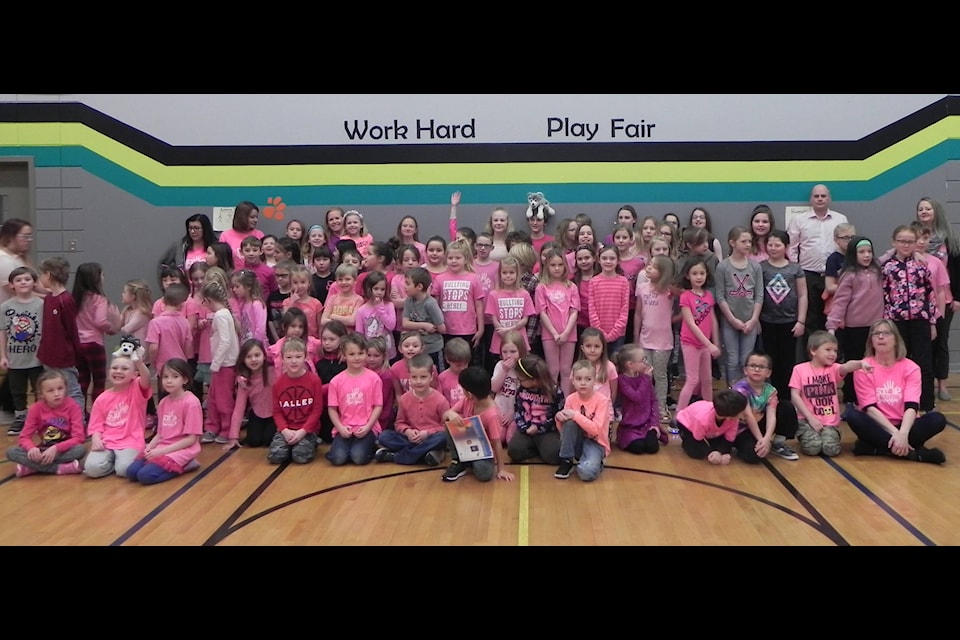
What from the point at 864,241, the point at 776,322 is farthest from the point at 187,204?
the point at 864,241

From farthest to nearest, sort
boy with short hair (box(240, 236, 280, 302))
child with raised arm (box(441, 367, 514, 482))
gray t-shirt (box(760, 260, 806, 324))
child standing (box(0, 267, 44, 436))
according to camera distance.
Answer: boy with short hair (box(240, 236, 280, 302)), gray t-shirt (box(760, 260, 806, 324)), child standing (box(0, 267, 44, 436)), child with raised arm (box(441, 367, 514, 482))

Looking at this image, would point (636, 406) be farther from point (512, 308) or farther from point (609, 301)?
point (512, 308)

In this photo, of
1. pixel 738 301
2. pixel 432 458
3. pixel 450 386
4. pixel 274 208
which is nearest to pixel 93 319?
pixel 274 208

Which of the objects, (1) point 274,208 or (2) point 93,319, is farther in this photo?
(1) point 274,208

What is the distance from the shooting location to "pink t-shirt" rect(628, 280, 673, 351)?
6.59m

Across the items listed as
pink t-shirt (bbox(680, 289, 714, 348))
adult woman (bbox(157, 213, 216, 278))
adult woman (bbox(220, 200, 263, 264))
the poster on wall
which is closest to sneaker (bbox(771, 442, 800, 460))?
pink t-shirt (bbox(680, 289, 714, 348))

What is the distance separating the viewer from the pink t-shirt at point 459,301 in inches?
263

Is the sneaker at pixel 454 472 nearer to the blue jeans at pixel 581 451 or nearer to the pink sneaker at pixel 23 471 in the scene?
the blue jeans at pixel 581 451

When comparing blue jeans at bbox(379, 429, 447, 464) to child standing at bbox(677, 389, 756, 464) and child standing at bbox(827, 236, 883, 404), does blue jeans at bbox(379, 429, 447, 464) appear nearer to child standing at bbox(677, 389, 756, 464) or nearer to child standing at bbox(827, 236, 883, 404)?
child standing at bbox(677, 389, 756, 464)

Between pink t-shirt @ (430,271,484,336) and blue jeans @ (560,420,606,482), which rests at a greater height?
pink t-shirt @ (430,271,484,336)

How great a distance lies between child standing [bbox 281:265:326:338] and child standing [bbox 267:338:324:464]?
757mm

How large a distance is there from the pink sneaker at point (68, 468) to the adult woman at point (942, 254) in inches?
275

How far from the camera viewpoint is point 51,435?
18.4 ft

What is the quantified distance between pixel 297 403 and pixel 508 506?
1899mm
